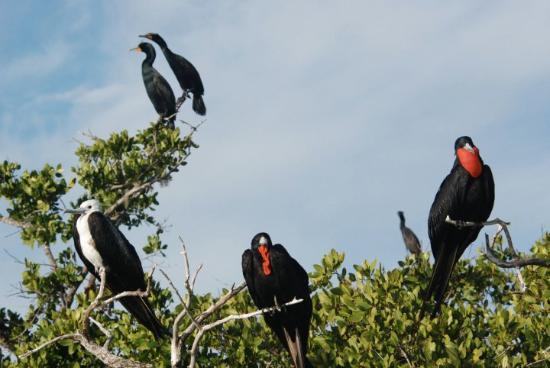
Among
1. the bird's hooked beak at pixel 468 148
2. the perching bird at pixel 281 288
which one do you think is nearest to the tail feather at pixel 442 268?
the bird's hooked beak at pixel 468 148

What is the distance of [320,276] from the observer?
7902 mm

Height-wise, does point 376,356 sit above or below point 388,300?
below

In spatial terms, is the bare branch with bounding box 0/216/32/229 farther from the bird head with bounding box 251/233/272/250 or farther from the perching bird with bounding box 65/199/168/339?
the bird head with bounding box 251/233/272/250

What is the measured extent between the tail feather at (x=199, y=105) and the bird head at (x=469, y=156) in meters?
7.63

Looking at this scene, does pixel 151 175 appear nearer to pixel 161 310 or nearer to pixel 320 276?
pixel 161 310

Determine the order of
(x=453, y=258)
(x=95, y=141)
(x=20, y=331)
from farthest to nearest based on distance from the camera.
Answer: (x=95, y=141), (x=20, y=331), (x=453, y=258)

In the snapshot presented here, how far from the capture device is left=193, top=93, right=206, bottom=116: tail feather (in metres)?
14.2

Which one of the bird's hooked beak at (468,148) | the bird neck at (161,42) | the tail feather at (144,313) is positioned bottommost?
the tail feather at (144,313)

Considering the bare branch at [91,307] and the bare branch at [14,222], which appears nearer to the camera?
the bare branch at [91,307]

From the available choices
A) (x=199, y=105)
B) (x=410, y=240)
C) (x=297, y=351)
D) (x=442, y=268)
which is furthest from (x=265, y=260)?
(x=410, y=240)

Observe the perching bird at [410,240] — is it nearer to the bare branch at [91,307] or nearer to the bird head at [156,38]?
the bird head at [156,38]

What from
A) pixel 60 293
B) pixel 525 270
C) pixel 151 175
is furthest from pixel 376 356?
pixel 151 175

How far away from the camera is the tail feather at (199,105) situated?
14.2m

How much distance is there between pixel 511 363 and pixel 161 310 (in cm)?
315
